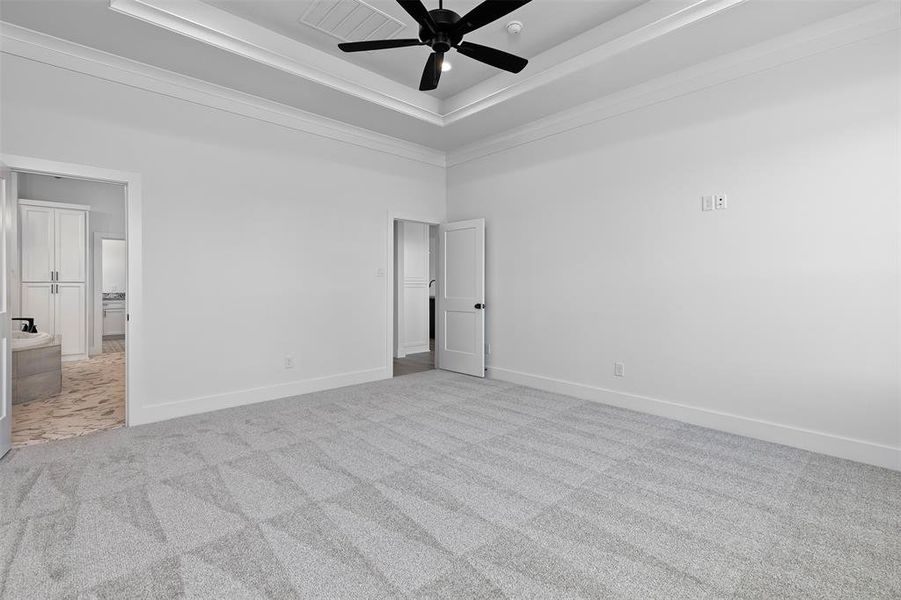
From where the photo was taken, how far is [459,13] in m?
3.33

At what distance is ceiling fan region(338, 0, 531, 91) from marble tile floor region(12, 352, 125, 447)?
3.71 meters

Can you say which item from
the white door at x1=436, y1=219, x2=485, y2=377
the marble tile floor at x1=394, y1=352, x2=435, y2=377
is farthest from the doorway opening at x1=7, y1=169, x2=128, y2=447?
the white door at x1=436, y1=219, x2=485, y2=377

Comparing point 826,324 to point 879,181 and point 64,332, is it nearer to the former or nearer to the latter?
point 879,181

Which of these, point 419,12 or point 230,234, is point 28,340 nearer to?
point 230,234


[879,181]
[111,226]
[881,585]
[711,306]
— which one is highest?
[111,226]

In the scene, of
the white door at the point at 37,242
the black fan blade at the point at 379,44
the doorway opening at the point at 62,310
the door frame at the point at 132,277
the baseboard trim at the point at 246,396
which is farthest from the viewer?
the white door at the point at 37,242

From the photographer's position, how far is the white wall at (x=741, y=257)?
2.85 m

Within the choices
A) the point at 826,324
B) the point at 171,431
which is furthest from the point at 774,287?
the point at 171,431

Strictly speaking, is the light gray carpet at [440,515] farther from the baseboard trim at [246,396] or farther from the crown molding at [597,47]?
the crown molding at [597,47]

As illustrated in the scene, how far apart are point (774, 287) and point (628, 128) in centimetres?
193

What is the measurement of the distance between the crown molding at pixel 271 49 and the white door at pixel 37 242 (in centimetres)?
528

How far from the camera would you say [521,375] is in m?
5.01

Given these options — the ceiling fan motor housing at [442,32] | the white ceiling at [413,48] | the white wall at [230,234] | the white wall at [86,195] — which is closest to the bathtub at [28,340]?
the white wall at [230,234]

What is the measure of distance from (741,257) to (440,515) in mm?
3068
